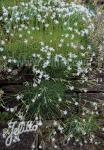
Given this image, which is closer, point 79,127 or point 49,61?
point 79,127

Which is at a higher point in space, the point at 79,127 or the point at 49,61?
the point at 49,61

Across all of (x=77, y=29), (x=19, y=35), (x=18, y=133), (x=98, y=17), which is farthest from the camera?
(x=98, y=17)

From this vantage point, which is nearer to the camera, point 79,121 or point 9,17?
point 79,121

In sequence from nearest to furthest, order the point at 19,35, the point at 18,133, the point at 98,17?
1. the point at 18,133
2. the point at 19,35
3. the point at 98,17

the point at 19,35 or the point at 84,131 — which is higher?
the point at 19,35

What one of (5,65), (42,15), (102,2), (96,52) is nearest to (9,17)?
(42,15)

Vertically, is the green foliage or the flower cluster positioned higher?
the flower cluster

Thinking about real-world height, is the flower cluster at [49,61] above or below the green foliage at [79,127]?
above

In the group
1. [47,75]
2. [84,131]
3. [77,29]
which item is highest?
[77,29]

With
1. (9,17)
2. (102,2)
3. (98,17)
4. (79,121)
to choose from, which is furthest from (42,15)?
(102,2)

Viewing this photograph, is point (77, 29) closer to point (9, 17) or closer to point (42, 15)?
point (42, 15)
